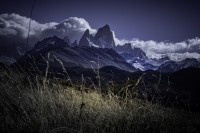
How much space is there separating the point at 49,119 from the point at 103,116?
39.4 inches

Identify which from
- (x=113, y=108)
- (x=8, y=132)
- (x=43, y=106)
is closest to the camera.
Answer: (x=8, y=132)

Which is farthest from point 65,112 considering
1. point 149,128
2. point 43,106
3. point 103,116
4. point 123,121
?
point 149,128

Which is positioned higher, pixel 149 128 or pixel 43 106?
pixel 43 106

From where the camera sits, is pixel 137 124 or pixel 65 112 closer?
pixel 137 124

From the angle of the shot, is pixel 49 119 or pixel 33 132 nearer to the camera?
pixel 33 132

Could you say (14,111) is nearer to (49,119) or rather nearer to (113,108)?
(49,119)

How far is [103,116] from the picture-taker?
4469 millimetres

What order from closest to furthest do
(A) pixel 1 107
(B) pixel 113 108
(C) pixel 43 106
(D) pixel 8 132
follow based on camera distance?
1. (D) pixel 8 132
2. (C) pixel 43 106
3. (A) pixel 1 107
4. (B) pixel 113 108

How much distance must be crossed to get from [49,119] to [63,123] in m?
0.34

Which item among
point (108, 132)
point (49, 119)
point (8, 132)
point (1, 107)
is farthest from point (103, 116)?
point (1, 107)

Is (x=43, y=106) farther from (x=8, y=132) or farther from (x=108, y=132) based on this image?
(x=108, y=132)

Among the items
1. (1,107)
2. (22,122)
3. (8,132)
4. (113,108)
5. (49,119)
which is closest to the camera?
(8,132)

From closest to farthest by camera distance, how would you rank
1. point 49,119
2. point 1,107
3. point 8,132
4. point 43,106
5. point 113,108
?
point 8,132, point 49,119, point 43,106, point 1,107, point 113,108

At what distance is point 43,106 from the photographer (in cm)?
470
